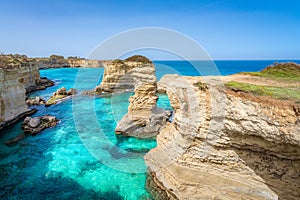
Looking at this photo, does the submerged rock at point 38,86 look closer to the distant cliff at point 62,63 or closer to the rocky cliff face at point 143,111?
the rocky cliff face at point 143,111

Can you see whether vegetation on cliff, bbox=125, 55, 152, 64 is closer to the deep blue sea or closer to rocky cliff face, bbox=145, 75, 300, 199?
the deep blue sea

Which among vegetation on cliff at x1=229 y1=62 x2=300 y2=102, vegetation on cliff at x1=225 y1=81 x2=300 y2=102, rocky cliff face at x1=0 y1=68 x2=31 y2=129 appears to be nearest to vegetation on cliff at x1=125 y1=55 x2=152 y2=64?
vegetation on cliff at x1=229 y1=62 x2=300 y2=102

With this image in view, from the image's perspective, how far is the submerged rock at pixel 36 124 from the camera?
16.2m

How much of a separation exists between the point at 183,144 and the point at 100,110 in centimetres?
1712

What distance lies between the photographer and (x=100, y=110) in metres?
23.1

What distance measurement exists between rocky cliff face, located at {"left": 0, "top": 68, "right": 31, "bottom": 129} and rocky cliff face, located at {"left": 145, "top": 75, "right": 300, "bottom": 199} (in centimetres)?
1627

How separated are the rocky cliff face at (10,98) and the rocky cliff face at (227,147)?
16266mm

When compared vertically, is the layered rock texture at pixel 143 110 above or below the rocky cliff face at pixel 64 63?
below

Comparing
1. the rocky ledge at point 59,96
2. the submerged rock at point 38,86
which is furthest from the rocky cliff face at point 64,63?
the rocky ledge at point 59,96

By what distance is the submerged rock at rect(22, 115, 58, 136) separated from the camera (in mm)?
16156

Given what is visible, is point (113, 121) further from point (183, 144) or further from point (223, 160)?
point (223, 160)

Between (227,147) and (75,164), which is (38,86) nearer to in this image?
(75,164)

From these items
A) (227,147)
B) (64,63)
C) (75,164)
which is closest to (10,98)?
(75,164)

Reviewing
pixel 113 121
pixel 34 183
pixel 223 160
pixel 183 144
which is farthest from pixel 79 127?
pixel 223 160
